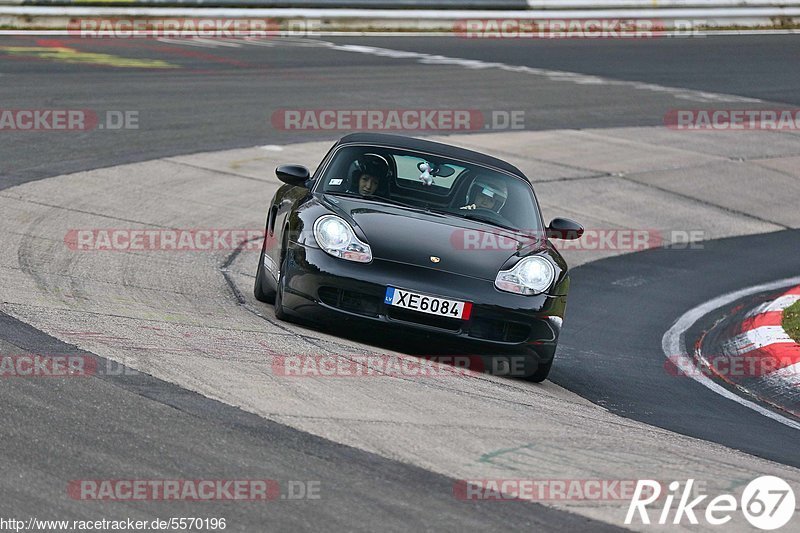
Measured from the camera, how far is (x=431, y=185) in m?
8.52

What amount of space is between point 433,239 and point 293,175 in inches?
53.5

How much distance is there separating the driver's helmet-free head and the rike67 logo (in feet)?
11.3

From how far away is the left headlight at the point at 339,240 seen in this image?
292 inches

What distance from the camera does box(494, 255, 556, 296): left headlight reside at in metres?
7.51
